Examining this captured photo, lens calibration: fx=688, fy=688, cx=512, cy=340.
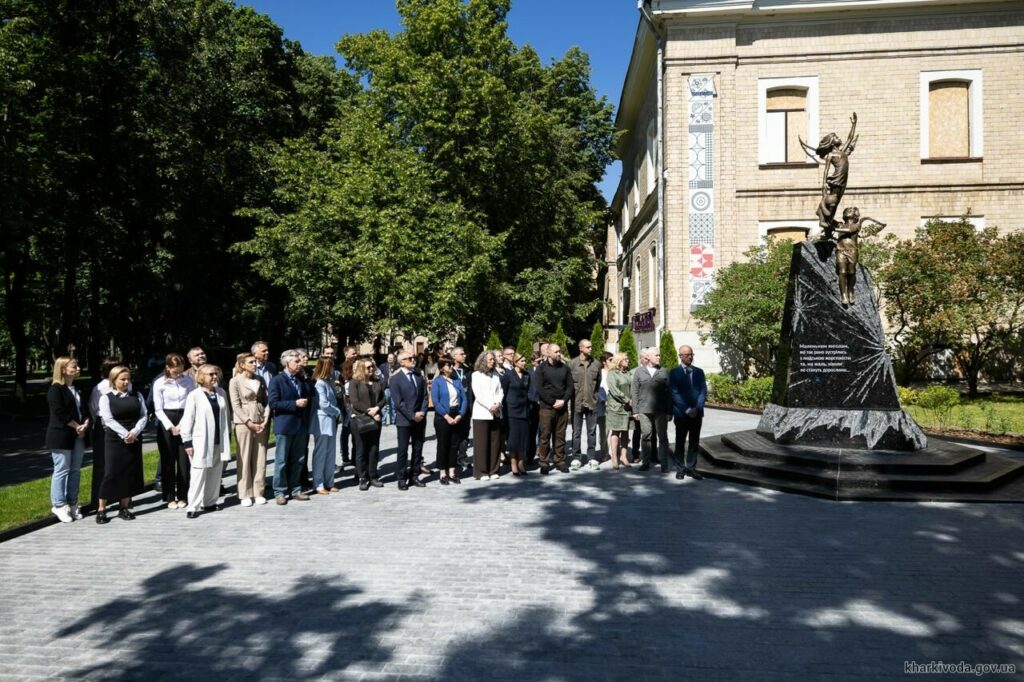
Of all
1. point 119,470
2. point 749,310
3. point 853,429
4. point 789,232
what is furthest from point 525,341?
point 119,470

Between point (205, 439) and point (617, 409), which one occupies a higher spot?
point (617, 409)

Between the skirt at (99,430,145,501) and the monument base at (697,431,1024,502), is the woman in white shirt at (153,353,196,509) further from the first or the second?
the monument base at (697,431,1024,502)

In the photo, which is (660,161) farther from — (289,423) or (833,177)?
(289,423)

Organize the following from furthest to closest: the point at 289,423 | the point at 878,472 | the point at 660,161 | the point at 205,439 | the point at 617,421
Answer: the point at 660,161, the point at 617,421, the point at 289,423, the point at 878,472, the point at 205,439

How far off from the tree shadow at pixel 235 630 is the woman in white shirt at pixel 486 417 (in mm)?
4864

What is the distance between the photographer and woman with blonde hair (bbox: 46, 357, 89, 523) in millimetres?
8141

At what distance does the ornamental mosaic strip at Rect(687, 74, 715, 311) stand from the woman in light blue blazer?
54.8 ft

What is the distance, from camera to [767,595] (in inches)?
215

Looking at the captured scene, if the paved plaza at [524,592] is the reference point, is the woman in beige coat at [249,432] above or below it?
above

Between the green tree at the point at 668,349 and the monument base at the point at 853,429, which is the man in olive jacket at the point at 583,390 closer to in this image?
the monument base at the point at 853,429

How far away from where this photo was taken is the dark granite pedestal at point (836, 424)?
8992 mm

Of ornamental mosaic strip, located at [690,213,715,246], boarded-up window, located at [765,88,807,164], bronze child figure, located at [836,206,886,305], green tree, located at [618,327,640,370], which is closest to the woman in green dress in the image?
bronze child figure, located at [836,206,886,305]

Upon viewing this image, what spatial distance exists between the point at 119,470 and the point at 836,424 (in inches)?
380

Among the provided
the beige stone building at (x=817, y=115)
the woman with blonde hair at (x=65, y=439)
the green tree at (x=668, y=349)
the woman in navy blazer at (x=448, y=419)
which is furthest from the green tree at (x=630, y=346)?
the woman with blonde hair at (x=65, y=439)
